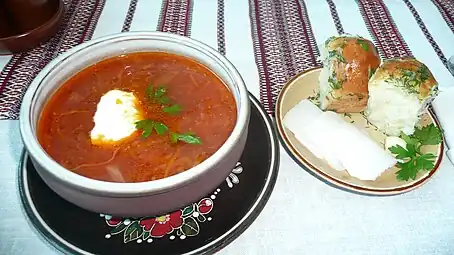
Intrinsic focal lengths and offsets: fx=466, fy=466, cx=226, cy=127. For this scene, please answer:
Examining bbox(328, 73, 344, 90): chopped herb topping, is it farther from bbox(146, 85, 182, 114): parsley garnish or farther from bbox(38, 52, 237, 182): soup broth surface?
bbox(146, 85, 182, 114): parsley garnish

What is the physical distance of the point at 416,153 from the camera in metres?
1.04

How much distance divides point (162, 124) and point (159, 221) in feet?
0.60

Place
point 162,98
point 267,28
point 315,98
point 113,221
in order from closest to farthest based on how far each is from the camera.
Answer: point 113,221 → point 162,98 → point 315,98 → point 267,28

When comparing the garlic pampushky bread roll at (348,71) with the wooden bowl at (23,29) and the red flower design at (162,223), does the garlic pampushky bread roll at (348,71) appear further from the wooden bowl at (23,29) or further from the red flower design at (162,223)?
the wooden bowl at (23,29)

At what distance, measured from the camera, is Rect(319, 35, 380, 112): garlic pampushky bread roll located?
1.10 meters

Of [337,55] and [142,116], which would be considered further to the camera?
[337,55]

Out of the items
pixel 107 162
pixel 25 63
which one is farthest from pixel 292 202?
pixel 25 63

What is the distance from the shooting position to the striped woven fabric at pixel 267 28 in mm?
1284

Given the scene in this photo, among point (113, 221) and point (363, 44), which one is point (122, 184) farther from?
point (363, 44)

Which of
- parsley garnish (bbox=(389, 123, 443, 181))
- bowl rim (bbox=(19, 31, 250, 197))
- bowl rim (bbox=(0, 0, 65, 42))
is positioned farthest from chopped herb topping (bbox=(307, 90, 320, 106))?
bowl rim (bbox=(0, 0, 65, 42))

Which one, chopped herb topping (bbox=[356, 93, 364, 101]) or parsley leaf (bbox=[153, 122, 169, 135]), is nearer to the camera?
parsley leaf (bbox=[153, 122, 169, 135])

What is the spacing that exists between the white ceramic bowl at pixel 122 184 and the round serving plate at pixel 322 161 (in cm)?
20

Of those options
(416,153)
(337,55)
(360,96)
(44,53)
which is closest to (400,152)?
(416,153)

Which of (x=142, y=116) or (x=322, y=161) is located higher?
(x=142, y=116)
